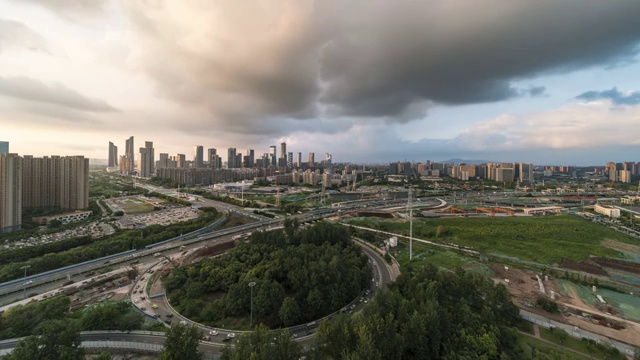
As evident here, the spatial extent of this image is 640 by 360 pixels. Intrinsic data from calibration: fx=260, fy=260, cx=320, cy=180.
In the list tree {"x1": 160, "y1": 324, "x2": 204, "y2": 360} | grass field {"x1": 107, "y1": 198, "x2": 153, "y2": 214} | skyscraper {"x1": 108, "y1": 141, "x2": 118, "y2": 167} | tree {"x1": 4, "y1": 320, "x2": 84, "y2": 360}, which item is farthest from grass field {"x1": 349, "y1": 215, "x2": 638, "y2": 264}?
skyscraper {"x1": 108, "y1": 141, "x2": 118, "y2": 167}

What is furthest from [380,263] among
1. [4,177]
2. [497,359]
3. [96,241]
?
[4,177]

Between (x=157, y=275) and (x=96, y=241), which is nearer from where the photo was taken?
(x=157, y=275)

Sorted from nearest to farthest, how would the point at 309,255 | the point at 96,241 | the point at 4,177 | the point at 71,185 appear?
the point at 309,255 → the point at 96,241 → the point at 4,177 → the point at 71,185

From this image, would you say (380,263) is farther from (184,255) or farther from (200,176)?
(200,176)

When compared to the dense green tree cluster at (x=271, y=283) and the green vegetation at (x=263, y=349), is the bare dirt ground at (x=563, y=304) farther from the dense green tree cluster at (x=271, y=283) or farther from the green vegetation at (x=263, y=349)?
the green vegetation at (x=263, y=349)

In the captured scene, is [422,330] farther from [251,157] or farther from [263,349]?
[251,157]

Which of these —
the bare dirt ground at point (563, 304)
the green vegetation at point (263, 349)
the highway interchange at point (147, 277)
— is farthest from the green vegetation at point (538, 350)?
the green vegetation at point (263, 349)
